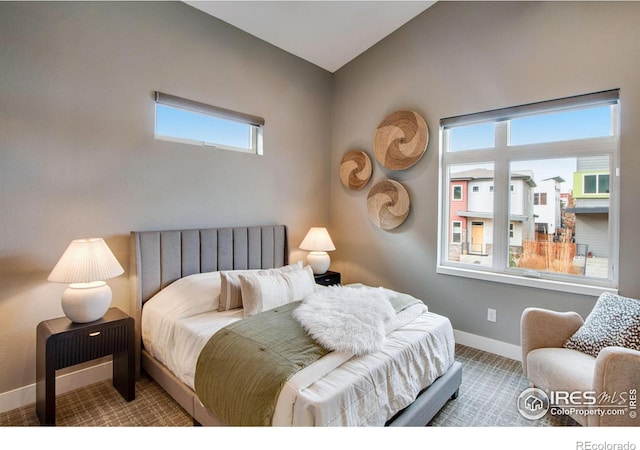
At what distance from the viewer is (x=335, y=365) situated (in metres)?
1.57

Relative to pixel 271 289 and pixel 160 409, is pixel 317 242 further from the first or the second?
pixel 160 409

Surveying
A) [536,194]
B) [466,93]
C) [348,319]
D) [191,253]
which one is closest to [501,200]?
[536,194]

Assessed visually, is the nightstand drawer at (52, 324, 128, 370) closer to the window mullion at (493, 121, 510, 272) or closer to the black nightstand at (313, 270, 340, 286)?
the black nightstand at (313, 270, 340, 286)

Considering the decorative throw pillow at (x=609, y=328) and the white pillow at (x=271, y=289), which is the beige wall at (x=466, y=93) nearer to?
the decorative throw pillow at (x=609, y=328)

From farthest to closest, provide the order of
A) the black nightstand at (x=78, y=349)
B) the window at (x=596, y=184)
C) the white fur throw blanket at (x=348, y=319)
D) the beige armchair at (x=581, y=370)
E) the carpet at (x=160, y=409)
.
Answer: the window at (x=596, y=184) < the carpet at (x=160, y=409) < the black nightstand at (x=78, y=349) < the white fur throw blanket at (x=348, y=319) < the beige armchair at (x=581, y=370)

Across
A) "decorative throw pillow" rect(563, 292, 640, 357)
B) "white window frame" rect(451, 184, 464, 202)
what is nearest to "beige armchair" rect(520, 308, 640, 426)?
"decorative throw pillow" rect(563, 292, 640, 357)

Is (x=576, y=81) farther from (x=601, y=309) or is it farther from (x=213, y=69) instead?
(x=213, y=69)

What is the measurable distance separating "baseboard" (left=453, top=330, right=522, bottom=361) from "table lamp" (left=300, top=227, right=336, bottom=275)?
1557 millimetres

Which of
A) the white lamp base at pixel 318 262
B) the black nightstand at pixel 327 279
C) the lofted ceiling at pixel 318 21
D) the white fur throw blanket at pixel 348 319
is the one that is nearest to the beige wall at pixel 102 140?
the lofted ceiling at pixel 318 21

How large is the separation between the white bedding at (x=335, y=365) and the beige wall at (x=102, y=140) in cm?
59

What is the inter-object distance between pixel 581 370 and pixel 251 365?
1896 mm

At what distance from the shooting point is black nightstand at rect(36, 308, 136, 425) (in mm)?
1844

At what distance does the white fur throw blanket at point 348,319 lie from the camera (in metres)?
1.67

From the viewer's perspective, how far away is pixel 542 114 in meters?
2.73
